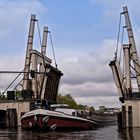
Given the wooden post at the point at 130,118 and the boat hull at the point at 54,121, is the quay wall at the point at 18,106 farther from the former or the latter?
the wooden post at the point at 130,118

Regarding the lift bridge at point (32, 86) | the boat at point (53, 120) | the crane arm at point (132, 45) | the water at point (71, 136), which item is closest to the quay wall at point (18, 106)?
the lift bridge at point (32, 86)

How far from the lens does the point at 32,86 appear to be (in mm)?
88812

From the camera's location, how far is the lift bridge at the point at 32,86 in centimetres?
8025

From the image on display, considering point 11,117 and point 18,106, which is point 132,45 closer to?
point 18,106

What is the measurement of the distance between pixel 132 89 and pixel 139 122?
8.37 m

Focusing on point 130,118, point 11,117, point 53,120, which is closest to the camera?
point 53,120

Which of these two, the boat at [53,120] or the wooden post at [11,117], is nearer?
the boat at [53,120]

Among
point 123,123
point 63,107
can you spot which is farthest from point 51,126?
point 123,123

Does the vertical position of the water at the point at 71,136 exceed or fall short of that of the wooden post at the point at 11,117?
it falls short

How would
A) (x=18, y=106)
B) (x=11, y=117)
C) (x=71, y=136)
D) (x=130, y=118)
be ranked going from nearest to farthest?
1. (x=71, y=136)
2. (x=130, y=118)
3. (x=11, y=117)
4. (x=18, y=106)

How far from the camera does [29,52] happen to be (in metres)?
92.4

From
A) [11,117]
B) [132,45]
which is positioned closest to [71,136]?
[11,117]

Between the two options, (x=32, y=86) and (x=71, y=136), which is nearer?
(x=71, y=136)

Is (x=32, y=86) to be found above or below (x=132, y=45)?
below
